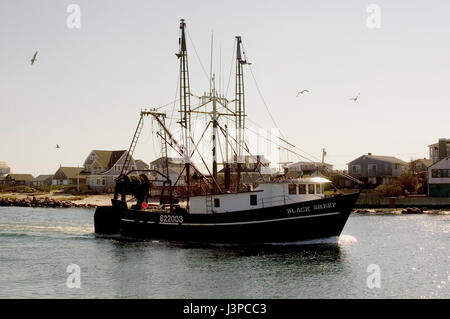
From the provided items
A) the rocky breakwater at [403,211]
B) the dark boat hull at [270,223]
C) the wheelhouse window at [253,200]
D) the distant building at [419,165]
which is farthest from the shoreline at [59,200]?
the distant building at [419,165]

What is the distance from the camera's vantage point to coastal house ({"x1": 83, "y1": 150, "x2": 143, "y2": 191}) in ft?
295

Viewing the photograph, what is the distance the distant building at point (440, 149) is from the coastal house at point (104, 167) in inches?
2083

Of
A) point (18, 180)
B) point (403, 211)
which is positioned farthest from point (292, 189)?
point (18, 180)

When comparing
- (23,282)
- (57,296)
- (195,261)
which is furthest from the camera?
(195,261)

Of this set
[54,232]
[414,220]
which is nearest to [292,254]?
[54,232]

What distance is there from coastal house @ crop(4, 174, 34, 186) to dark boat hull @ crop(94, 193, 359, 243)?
103533 millimetres

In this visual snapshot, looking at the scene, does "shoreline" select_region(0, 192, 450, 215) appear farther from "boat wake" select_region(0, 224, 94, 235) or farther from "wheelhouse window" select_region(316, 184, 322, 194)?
"wheelhouse window" select_region(316, 184, 322, 194)

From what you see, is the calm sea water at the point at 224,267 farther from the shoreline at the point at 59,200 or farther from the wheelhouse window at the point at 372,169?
the wheelhouse window at the point at 372,169

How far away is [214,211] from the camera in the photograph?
113 feet

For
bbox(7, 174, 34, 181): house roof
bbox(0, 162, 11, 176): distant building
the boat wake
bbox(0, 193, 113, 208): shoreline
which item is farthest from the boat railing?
bbox(0, 162, 11, 176): distant building

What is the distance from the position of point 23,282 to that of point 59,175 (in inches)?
3469

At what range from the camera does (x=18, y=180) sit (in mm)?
128375
